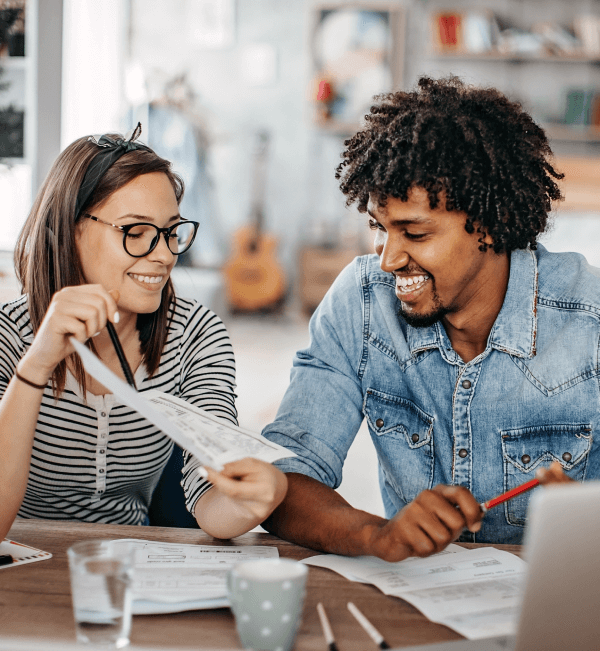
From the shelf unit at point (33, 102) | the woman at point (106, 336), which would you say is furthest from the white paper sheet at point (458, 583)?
the shelf unit at point (33, 102)

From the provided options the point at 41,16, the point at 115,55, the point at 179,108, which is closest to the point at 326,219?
the point at 179,108

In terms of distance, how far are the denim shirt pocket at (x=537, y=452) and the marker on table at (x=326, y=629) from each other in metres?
0.55

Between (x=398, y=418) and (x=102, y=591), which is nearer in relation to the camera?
(x=102, y=591)

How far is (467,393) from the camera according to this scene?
1.27m

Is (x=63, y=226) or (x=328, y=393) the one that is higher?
(x=63, y=226)

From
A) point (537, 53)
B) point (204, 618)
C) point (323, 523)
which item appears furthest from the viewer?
point (537, 53)

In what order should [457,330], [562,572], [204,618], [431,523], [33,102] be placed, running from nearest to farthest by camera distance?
[562,572] < [204,618] < [431,523] < [457,330] < [33,102]

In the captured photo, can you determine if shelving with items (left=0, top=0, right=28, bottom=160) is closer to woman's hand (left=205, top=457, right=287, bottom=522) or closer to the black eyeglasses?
the black eyeglasses

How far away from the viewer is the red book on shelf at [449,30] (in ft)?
19.1

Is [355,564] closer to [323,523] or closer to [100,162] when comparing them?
[323,523]

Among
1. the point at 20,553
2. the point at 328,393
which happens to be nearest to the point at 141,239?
the point at 328,393

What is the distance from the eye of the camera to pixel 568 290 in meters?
1.29

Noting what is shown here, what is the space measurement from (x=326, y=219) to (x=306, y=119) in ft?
2.94

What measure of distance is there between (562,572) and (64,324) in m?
0.70
